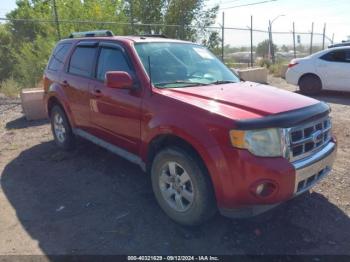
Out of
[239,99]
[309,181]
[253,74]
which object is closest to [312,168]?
[309,181]

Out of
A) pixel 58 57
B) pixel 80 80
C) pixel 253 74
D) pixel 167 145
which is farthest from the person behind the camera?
pixel 253 74

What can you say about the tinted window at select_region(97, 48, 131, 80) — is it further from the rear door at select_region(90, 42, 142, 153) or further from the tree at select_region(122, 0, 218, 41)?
the tree at select_region(122, 0, 218, 41)

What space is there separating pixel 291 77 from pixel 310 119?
28.2ft

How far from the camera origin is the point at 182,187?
3.62m

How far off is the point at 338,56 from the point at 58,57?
8002 mm

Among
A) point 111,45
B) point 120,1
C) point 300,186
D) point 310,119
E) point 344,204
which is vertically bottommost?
point 344,204

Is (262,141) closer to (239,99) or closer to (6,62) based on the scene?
(239,99)

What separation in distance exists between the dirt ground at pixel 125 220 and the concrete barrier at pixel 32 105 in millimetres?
3227

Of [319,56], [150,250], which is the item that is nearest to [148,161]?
[150,250]

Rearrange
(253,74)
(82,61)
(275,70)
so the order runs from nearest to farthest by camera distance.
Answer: (82,61) < (253,74) < (275,70)

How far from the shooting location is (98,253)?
10.9 feet

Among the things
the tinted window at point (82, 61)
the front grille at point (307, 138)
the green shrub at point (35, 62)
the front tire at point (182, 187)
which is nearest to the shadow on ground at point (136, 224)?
the front tire at point (182, 187)

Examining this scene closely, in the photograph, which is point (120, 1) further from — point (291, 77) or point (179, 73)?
point (179, 73)

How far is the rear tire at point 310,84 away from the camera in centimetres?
1099
